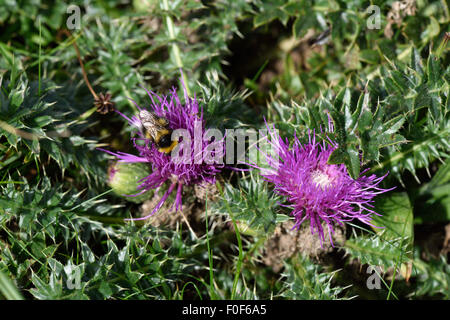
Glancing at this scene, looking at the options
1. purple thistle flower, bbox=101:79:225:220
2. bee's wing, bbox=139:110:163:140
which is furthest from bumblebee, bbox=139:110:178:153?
purple thistle flower, bbox=101:79:225:220

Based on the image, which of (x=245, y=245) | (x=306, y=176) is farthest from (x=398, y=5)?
(x=245, y=245)

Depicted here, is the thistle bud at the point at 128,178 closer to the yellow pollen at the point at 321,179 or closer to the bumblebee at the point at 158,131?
the bumblebee at the point at 158,131

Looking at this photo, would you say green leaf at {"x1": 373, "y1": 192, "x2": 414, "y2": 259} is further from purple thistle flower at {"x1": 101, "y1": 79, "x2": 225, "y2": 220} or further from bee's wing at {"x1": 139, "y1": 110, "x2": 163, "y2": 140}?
bee's wing at {"x1": 139, "y1": 110, "x2": 163, "y2": 140}

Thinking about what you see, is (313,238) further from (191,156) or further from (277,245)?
(191,156)

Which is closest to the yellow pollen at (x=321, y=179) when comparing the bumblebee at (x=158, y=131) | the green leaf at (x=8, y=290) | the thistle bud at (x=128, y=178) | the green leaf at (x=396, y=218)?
the green leaf at (x=396, y=218)

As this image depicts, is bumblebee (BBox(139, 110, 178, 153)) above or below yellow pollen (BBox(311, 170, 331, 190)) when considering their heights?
above

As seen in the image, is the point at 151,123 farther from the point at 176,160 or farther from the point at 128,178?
the point at 128,178
